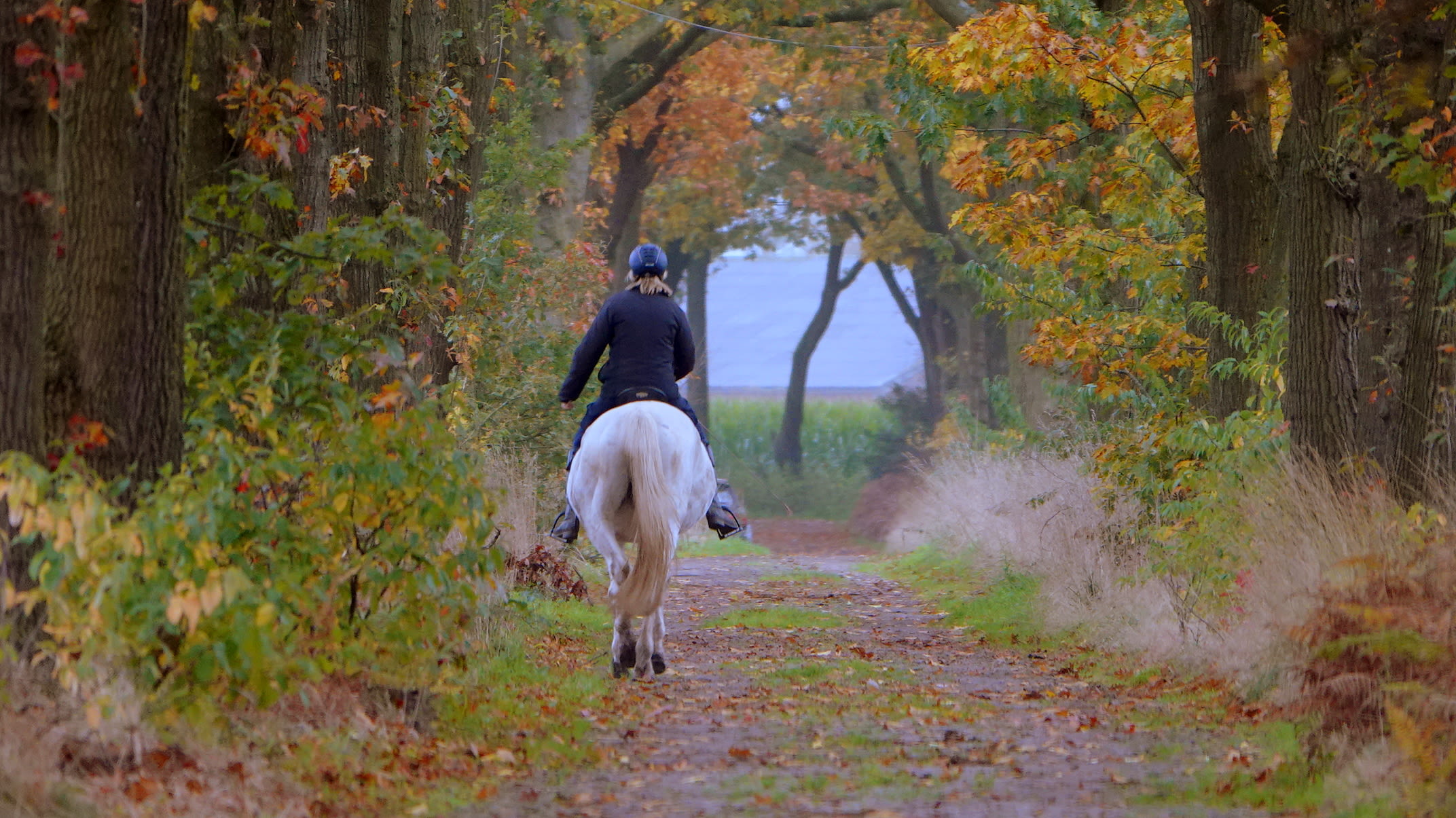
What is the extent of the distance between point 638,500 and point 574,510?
114cm

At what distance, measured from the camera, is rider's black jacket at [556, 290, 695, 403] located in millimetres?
10484

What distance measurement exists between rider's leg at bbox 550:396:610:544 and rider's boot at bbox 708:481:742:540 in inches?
34.9

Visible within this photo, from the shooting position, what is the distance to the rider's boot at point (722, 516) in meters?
11.4

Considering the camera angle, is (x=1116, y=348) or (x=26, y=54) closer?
(x=26, y=54)

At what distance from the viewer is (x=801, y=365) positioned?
48844 mm

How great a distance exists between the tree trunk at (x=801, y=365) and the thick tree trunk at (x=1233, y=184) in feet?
105

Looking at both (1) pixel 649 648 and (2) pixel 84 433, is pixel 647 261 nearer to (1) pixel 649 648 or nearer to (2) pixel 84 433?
(1) pixel 649 648

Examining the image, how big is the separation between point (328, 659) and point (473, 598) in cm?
62

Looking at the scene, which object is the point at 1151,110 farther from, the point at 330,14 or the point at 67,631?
the point at 67,631

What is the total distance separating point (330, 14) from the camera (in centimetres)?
1178

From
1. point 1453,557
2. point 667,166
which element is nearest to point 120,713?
point 1453,557

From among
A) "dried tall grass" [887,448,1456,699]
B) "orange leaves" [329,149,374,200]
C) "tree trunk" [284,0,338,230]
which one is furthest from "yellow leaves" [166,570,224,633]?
"orange leaves" [329,149,374,200]

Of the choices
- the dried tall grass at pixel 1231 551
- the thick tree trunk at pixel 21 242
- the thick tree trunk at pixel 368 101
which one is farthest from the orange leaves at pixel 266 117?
the dried tall grass at pixel 1231 551

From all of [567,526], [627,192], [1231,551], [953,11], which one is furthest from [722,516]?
[627,192]
